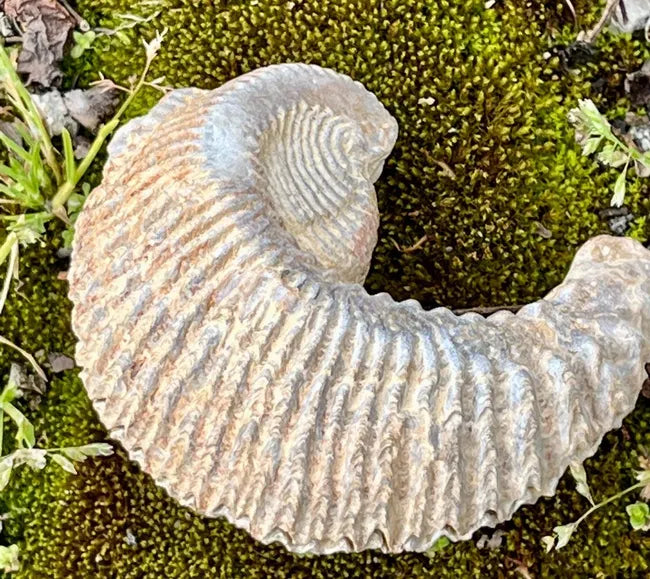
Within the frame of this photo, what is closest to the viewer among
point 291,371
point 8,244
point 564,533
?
point 291,371

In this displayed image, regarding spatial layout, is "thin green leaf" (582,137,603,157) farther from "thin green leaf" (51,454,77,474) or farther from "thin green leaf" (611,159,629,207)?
"thin green leaf" (51,454,77,474)

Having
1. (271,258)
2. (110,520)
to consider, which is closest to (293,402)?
(271,258)

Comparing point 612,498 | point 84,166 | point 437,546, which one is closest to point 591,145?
point 612,498

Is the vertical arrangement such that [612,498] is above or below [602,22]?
below

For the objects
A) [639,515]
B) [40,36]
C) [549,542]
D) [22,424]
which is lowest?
[22,424]

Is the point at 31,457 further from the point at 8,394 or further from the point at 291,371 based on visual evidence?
the point at 291,371

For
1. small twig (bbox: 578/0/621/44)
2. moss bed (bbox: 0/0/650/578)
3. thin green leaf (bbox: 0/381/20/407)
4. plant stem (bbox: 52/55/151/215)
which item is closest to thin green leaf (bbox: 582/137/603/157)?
moss bed (bbox: 0/0/650/578)

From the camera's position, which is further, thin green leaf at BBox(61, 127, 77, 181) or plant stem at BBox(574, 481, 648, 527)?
A: thin green leaf at BBox(61, 127, 77, 181)
